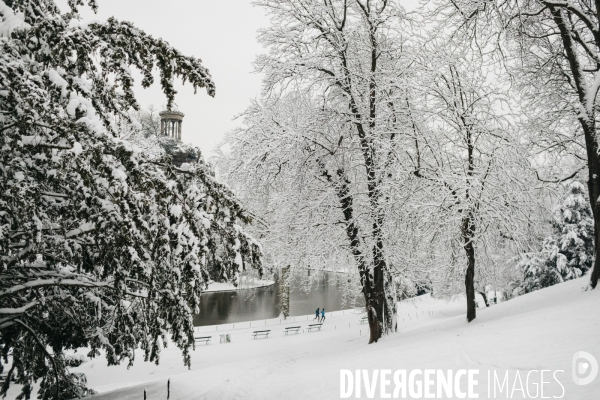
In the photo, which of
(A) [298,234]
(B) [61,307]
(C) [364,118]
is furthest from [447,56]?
(B) [61,307]

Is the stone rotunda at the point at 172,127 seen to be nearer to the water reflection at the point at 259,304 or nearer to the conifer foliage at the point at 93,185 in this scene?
the water reflection at the point at 259,304

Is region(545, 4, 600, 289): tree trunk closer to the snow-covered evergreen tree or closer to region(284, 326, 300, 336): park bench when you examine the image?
the snow-covered evergreen tree

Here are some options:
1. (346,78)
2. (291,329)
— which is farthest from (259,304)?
(346,78)

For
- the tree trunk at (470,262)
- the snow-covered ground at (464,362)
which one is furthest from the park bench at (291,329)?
the tree trunk at (470,262)

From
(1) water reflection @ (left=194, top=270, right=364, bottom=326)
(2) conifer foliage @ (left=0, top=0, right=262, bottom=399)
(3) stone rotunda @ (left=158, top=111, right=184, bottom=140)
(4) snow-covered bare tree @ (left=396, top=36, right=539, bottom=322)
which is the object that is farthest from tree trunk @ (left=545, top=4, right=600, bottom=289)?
(3) stone rotunda @ (left=158, top=111, right=184, bottom=140)

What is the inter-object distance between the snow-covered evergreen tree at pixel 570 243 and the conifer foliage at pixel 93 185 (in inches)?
916

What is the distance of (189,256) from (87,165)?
1.56 m

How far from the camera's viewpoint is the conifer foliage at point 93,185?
14.8ft

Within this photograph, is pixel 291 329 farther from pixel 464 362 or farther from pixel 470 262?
pixel 464 362

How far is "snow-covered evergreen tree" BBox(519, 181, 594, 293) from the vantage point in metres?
23.7

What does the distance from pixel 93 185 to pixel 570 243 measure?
2688 centimetres

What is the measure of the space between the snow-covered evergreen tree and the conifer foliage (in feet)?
76.4

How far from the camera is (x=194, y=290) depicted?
214 inches

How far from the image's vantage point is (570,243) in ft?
78.7
